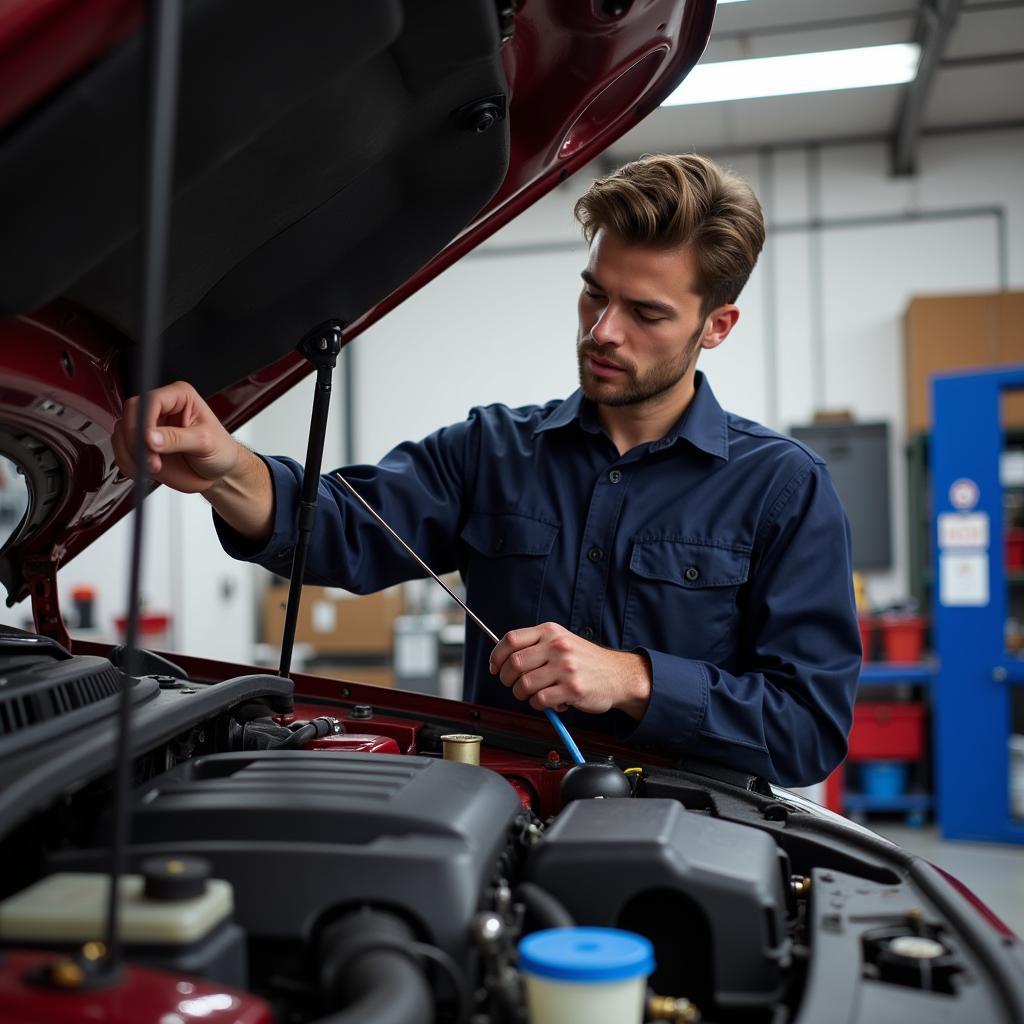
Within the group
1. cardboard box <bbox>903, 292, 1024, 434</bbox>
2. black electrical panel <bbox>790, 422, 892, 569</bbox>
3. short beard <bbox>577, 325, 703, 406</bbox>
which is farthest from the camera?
black electrical panel <bbox>790, 422, 892, 569</bbox>

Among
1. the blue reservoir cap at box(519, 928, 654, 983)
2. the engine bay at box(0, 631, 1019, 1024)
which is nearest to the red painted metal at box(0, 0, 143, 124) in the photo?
the engine bay at box(0, 631, 1019, 1024)

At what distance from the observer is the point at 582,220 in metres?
1.68

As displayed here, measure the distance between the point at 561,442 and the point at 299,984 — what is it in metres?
1.07

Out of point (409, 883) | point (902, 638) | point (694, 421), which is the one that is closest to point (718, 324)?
point (694, 421)

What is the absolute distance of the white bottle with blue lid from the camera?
56 centimetres

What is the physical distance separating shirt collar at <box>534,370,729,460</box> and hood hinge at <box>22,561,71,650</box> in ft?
2.32

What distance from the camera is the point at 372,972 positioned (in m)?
0.58

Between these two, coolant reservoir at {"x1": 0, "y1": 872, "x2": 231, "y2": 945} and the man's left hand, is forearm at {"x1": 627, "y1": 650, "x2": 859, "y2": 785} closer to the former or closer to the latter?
the man's left hand

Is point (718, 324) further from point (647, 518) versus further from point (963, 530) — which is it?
point (963, 530)

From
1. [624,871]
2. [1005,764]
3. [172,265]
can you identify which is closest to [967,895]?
[624,871]

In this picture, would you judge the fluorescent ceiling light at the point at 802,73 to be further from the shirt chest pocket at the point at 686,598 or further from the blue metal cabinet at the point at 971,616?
the shirt chest pocket at the point at 686,598

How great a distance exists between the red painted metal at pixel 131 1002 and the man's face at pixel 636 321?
3.50 ft

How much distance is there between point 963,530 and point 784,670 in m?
3.18

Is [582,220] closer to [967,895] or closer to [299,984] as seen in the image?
[967,895]
